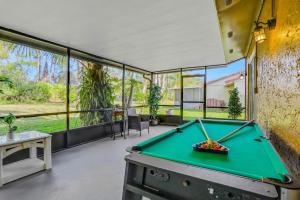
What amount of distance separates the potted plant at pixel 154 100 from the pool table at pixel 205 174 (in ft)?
18.4

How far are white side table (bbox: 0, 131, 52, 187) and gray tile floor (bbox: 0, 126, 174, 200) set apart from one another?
11cm

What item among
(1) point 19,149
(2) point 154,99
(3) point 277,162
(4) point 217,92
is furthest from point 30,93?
(4) point 217,92

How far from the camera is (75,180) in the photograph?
7.86 feet

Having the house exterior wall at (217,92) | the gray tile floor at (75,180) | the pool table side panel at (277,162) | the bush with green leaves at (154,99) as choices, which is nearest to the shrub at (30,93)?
the gray tile floor at (75,180)

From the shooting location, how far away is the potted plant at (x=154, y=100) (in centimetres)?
710

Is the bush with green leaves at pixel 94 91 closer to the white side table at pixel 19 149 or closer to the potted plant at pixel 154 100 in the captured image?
the white side table at pixel 19 149

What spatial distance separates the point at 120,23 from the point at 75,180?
2.68m

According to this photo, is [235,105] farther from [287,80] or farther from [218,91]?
[287,80]

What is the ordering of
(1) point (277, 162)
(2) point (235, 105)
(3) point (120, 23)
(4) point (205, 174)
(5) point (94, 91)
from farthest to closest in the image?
(2) point (235, 105) < (5) point (94, 91) < (3) point (120, 23) < (1) point (277, 162) < (4) point (205, 174)

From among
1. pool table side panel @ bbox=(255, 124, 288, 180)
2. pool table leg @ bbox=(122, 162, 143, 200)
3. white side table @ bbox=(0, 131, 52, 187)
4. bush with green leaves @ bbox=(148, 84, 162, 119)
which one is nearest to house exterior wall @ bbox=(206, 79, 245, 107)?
bush with green leaves @ bbox=(148, 84, 162, 119)

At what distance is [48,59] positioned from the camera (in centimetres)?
397

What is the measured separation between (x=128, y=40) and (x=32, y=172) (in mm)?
3087

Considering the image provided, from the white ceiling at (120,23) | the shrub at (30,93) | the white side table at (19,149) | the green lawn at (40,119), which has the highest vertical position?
the white ceiling at (120,23)

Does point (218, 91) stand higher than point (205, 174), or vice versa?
point (218, 91)
